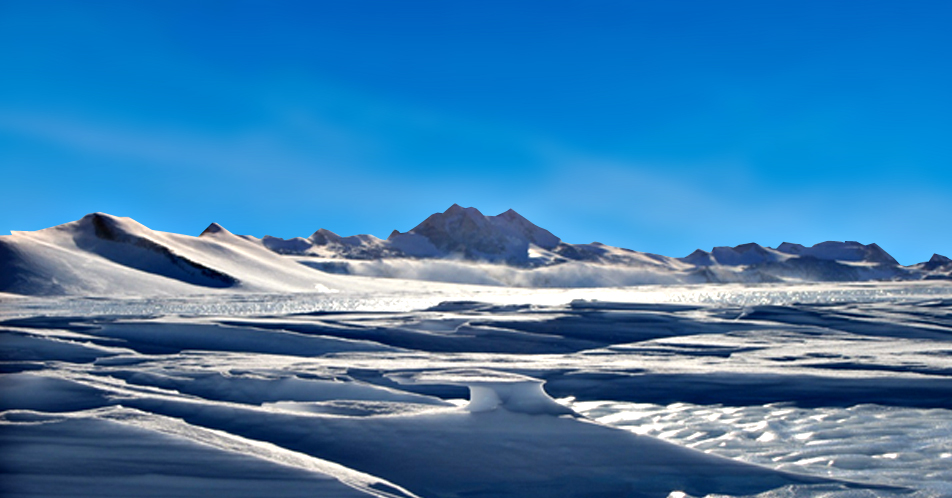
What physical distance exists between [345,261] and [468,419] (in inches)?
3366

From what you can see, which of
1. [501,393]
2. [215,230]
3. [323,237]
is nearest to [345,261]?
[215,230]

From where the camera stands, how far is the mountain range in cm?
3872

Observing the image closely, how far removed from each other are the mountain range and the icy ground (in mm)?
33915

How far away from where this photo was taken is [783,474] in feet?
10.6

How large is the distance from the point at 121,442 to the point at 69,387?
1.91 meters

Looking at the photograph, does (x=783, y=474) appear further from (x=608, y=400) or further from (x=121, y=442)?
(x=121, y=442)

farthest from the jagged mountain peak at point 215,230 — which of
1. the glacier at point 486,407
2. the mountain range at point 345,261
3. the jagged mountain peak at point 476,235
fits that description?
the jagged mountain peak at point 476,235

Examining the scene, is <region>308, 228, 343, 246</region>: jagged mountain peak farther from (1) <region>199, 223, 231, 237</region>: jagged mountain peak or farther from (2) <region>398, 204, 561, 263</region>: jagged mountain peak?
(1) <region>199, 223, 231, 237</region>: jagged mountain peak

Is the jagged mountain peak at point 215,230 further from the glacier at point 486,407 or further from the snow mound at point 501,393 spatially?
the snow mound at point 501,393

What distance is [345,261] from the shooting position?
3442 inches

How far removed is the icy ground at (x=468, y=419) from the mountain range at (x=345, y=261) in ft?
111

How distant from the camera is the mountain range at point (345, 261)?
3872 centimetres

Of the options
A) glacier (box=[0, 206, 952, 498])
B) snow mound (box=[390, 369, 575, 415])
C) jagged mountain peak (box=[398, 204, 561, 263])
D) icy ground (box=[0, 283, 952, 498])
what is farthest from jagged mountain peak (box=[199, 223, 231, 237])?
jagged mountain peak (box=[398, 204, 561, 263])

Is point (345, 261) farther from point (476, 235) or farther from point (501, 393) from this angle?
point (501, 393)
